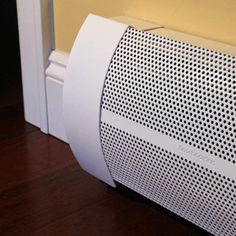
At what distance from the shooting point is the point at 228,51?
0.77 m

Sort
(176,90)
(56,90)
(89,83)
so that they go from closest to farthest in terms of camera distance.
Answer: (176,90), (89,83), (56,90)

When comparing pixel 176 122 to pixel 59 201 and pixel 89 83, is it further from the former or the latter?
pixel 59 201

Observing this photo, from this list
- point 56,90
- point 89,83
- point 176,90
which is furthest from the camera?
point 56,90

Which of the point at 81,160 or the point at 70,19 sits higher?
the point at 70,19

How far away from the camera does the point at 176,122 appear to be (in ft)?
2.49

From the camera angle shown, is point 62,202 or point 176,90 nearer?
point 176,90

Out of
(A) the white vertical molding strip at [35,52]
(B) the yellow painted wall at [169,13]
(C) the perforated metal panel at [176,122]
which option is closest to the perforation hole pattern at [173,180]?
(C) the perforated metal panel at [176,122]

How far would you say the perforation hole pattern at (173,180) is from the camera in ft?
2.47

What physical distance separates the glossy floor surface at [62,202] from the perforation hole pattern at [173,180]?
0.07 meters

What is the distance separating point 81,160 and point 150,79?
0.28 metres

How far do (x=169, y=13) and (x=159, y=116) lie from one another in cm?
22

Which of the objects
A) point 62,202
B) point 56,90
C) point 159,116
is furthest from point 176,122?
point 56,90

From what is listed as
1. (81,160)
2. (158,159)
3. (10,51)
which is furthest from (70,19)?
(10,51)

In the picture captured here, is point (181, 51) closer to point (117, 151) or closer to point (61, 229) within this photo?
point (117, 151)
